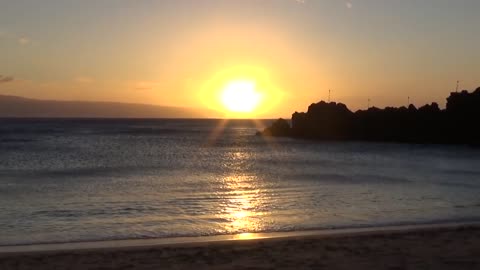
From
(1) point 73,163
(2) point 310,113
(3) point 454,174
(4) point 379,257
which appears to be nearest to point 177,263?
(4) point 379,257

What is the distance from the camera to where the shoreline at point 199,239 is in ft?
43.4

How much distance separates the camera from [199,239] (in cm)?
1470

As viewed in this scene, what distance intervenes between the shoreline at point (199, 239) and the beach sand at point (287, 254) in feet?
0.77

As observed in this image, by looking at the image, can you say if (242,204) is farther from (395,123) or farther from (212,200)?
(395,123)

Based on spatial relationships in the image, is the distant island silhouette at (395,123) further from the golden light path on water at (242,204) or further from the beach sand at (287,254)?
the beach sand at (287,254)

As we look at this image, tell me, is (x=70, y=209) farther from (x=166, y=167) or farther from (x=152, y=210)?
(x=166, y=167)

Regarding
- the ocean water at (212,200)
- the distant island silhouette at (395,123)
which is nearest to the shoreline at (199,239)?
the ocean water at (212,200)

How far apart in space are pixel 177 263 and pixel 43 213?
29.7 feet

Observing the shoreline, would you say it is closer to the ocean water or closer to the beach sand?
the beach sand

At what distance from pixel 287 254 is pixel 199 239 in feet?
11.0

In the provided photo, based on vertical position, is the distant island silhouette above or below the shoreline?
above

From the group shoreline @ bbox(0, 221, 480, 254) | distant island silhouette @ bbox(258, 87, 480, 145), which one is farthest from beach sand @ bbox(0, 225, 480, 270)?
distant island silhouette @ bbox(258, 87, 480, 145)

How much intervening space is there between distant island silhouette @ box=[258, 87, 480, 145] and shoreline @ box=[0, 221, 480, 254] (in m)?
67.2

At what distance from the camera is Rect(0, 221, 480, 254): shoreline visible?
1323 centimetres
